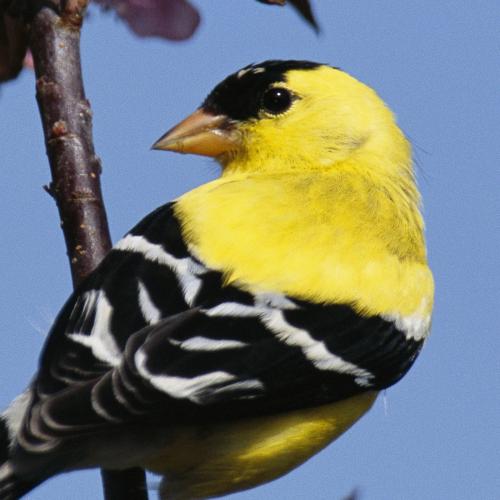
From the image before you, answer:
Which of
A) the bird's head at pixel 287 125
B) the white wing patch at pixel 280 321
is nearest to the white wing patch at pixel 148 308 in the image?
the white wing patch at pixel 280 321

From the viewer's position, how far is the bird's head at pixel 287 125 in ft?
14.2

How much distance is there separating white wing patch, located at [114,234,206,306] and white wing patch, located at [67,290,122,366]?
7.5 inches

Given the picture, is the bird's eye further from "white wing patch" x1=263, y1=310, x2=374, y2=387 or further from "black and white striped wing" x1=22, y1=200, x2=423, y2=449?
"white wing patch" x1=263, y1=310, x2=374, y2=387

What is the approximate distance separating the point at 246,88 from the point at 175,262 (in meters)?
1.15

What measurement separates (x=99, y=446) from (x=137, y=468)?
8.6 inches

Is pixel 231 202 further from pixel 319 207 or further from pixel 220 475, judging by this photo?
pixel 220 475

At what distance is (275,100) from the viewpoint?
444cm

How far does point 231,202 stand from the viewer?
3645mm

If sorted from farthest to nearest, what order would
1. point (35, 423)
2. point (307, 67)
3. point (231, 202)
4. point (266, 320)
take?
point (307, 67)
point (231, 202)
point (266, 320)
point (35, 423)

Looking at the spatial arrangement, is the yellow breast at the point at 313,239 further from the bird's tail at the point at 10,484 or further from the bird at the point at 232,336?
the bird's tail at the point at 10,484

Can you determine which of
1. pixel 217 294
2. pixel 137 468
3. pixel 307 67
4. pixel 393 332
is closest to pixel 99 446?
pixel 137 468

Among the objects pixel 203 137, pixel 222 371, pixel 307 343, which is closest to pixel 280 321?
pixel 307 343

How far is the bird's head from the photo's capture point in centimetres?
433

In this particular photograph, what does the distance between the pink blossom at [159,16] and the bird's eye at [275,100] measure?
746 millimetres
